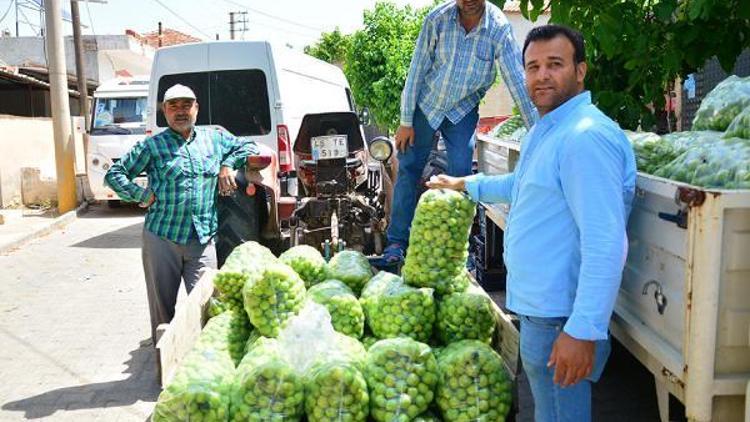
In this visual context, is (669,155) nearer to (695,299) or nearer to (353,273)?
(695,299)

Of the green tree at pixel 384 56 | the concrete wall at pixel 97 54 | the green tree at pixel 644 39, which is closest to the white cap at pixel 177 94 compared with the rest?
the green tree at pixel 644 39

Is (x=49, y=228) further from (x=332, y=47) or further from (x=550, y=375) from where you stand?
(x=332, y=47)

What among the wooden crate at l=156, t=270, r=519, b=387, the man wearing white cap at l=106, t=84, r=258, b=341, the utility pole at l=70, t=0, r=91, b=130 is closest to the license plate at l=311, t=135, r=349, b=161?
the man wearing white cap at l=106, t=84, r=258, b=341

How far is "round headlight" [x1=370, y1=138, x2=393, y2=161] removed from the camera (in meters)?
5.27

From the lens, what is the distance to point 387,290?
3.48 m

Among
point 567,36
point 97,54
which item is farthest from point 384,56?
point 567,36

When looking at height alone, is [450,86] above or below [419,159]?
above

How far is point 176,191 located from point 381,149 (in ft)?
5.06

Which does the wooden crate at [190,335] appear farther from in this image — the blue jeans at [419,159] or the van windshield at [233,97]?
the van windshield at [233,97]

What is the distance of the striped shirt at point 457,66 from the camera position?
4.32m

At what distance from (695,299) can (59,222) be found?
1215cm

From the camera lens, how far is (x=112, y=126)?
13812mm

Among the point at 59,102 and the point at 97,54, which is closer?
the point at 59,102

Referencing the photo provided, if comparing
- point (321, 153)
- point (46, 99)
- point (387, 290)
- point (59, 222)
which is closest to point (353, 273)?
point (387, 290)
